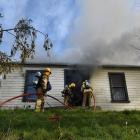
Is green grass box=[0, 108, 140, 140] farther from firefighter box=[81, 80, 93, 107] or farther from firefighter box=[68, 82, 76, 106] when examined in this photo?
firefighter box=[68, 82, 76, 106]

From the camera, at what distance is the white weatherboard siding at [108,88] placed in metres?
19.4

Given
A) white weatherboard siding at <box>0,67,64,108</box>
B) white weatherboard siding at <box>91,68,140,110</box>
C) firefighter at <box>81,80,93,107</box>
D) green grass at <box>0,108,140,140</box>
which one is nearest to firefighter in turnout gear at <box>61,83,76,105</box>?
white weatherboard siding at <box>0,67,64,108</box>

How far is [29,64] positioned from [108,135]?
36.9ft

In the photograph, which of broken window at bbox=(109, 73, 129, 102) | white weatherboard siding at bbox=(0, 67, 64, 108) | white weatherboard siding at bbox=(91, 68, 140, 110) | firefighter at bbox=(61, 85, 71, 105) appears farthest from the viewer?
broken window at bbox=(109, 73, 129, 102)

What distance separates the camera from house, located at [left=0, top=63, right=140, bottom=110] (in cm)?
1913

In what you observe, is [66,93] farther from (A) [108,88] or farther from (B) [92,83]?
(A) [108,88]

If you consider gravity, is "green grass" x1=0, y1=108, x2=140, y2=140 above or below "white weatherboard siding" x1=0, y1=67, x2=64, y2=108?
below

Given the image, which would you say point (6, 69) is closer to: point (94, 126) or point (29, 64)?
point (94, 126)

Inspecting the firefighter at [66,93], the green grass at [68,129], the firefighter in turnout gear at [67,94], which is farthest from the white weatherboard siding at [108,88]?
the green grass at [68,129]

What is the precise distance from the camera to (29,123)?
10914 millimetres

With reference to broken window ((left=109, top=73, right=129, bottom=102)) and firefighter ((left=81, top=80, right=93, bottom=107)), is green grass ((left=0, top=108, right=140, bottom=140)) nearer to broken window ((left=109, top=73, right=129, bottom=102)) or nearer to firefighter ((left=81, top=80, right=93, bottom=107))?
firefighter ((left=81, top=80, right=93, bottom=107))

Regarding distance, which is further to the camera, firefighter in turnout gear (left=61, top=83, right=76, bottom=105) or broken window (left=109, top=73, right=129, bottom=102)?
broken window (left=109, top=73, right=129, bottom=102)

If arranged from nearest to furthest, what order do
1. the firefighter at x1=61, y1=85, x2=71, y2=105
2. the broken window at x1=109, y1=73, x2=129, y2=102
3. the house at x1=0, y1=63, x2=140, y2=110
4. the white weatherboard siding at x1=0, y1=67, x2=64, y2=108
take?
the firefighter at x1=61, y1=85, x2=71, y2=105, the white weatherboard siding at x1=0, y1=67, x2=64, y2=108, the house at x1=0, y1=63, x2=140, y2=110, the broken window at x1=109, y1=73, x2=129, y2=102

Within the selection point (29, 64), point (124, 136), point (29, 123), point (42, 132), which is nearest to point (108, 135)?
point (124, 136)
